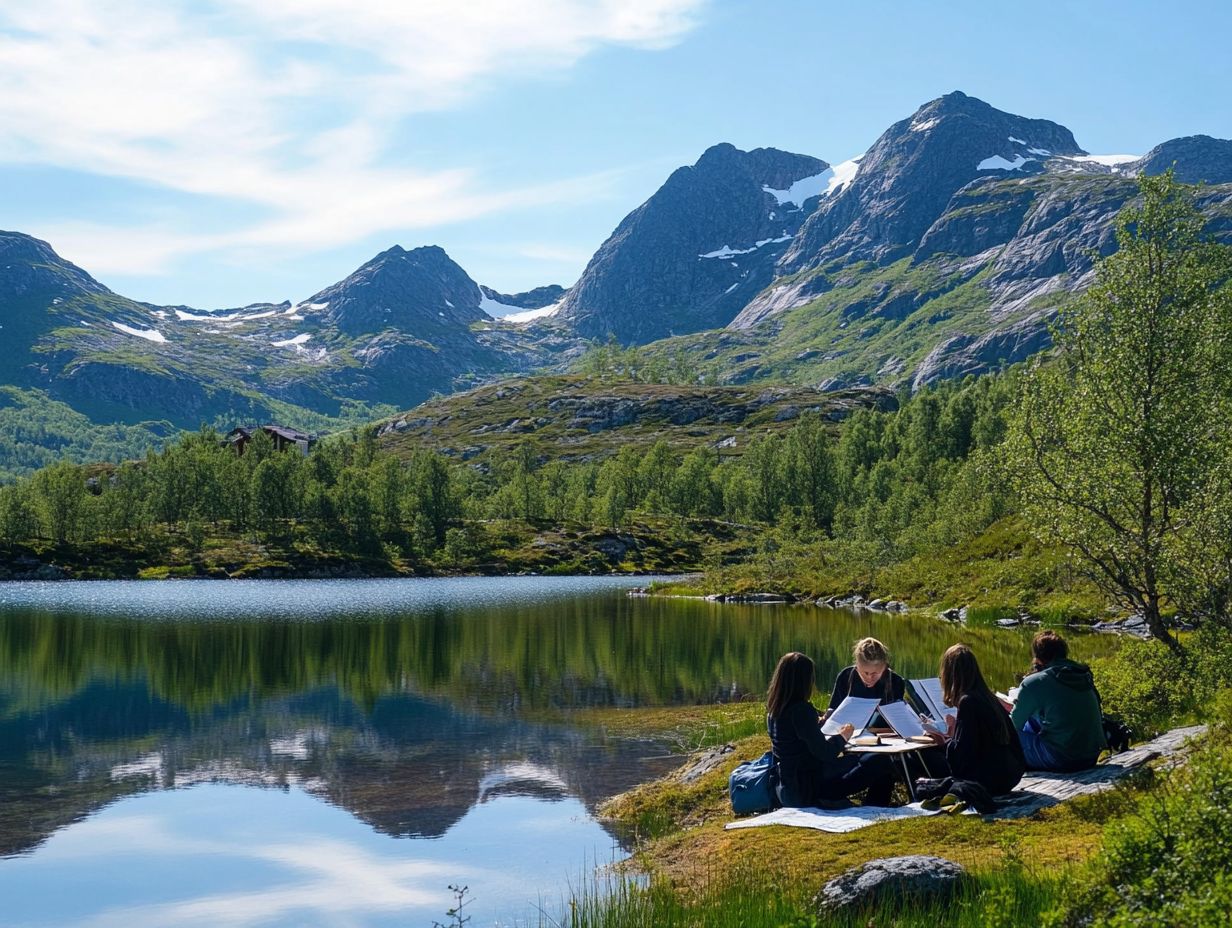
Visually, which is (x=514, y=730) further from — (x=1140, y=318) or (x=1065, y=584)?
(x=1065, y=584)

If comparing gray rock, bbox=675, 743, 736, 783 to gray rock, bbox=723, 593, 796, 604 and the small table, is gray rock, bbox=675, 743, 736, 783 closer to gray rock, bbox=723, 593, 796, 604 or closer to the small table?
the small table

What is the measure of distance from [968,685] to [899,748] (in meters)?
1.71

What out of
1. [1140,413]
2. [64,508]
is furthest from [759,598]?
[64,508]

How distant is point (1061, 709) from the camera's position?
18109 mm

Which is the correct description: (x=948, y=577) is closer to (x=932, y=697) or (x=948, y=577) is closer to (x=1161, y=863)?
(x=932, y=697)

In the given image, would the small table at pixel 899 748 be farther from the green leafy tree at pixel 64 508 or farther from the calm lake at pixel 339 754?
the green leafy tree at pixel 64 508

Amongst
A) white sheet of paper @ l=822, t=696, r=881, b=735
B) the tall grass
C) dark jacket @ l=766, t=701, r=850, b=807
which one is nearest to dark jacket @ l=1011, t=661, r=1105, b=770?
white sheet of paper @ l=822, t=696, r=881, b=735

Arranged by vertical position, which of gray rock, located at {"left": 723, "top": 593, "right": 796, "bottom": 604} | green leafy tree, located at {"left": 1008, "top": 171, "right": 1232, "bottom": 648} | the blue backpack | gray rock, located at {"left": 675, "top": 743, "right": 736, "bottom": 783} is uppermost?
green leafy tree, located at {"left": 1008, "top": 171, "right": 1232, "bottom": 648}

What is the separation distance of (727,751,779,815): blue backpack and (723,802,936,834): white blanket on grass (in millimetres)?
650

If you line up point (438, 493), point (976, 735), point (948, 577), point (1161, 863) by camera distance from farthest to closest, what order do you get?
point (438, 493), point (948, 577), point (976, 735), point (1161, 863)

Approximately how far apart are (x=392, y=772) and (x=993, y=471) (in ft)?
62.6

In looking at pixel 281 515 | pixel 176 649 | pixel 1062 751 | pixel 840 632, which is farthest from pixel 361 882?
pixel 281 515

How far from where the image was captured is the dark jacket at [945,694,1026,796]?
16844 mm

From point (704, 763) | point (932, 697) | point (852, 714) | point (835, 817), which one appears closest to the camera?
point (835, 817)
